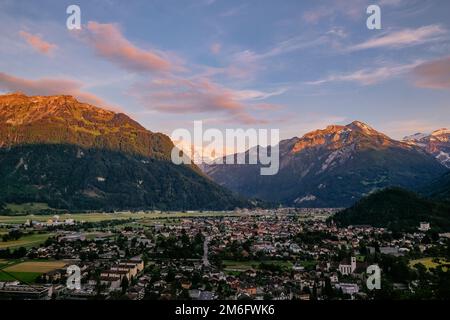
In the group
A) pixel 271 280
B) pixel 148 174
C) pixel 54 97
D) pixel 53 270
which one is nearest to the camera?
pixel 271 280

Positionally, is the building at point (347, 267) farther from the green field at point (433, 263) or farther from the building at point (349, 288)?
the building at point (349, 288)

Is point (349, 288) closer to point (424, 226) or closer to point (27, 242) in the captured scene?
point (27, 242)

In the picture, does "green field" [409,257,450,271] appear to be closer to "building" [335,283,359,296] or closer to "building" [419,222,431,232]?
"building" [335,283,359,296]

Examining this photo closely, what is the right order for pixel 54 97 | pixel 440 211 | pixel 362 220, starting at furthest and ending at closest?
pixel 54 97 → pixel 362 220 → pixel 440 211

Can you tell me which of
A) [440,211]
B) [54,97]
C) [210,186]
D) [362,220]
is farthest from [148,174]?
[440,211]
